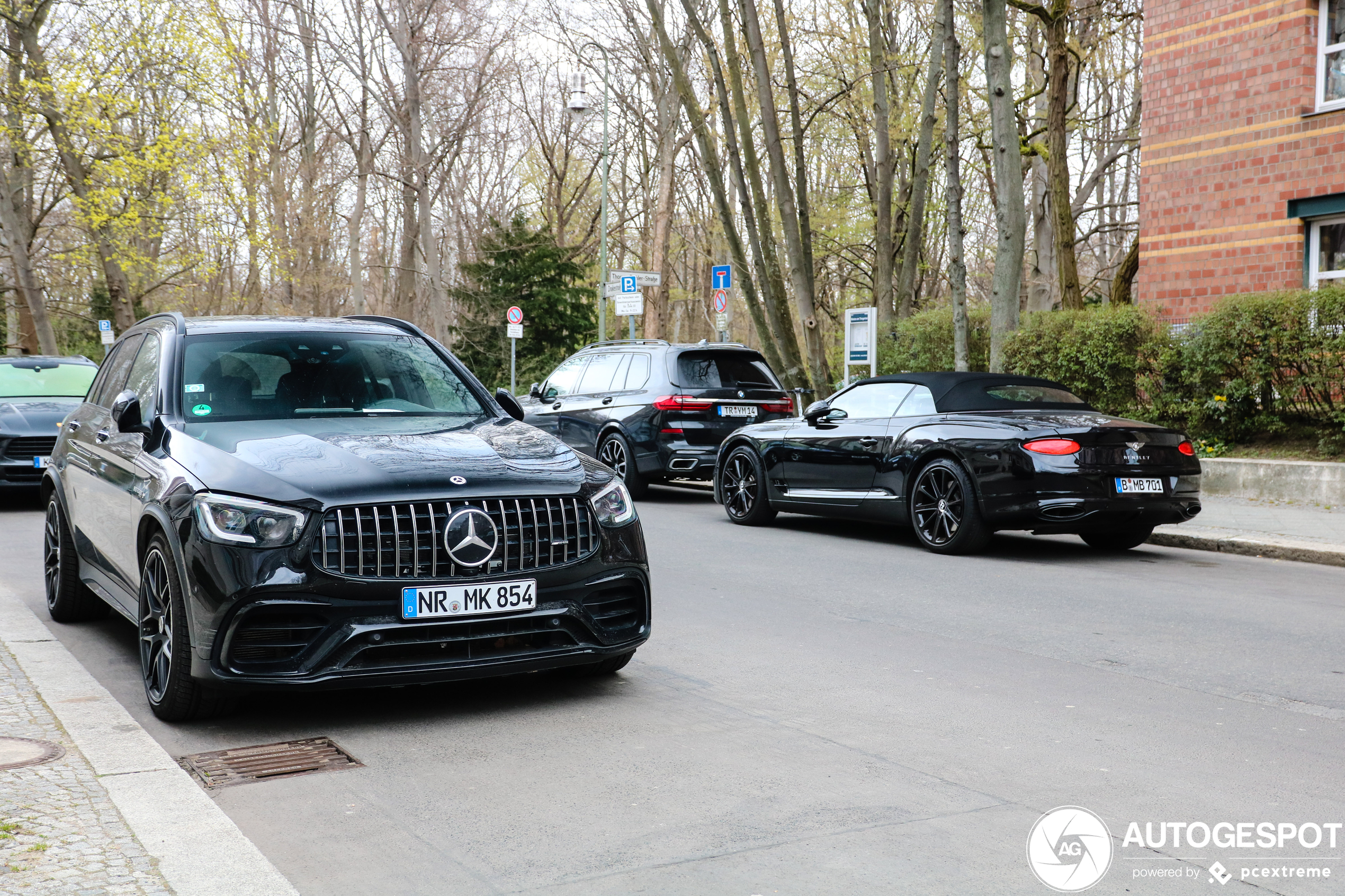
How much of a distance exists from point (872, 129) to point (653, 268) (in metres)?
11.4

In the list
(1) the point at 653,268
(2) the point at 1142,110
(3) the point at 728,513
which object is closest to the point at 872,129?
(2) the point at 1142,110

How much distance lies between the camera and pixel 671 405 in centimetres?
1436

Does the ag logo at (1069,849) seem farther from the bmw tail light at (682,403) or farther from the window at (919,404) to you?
the bmw tail light at (682,403)

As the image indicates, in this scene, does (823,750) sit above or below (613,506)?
below

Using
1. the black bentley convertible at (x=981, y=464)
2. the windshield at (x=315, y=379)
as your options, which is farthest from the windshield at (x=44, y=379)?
the windshield at (x=315, y=379)

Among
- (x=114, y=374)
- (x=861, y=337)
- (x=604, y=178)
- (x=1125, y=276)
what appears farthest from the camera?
(x=604, y=178)

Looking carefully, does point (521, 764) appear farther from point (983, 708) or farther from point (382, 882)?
point (983, 708)

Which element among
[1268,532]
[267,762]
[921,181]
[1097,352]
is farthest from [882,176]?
[267,762]

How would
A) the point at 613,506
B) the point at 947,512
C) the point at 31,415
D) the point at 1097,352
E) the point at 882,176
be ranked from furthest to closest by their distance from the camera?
the point at 882,176 → the point at 1097,352 → the point at 31,415 → the point at 947,512 → the point at 613,506

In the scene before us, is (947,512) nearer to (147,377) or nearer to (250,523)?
(147,377)

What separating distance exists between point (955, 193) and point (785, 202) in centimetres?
450

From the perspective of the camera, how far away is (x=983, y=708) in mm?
5195

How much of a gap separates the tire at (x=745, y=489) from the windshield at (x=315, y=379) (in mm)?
6008

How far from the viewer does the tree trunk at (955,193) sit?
16.4 metres
